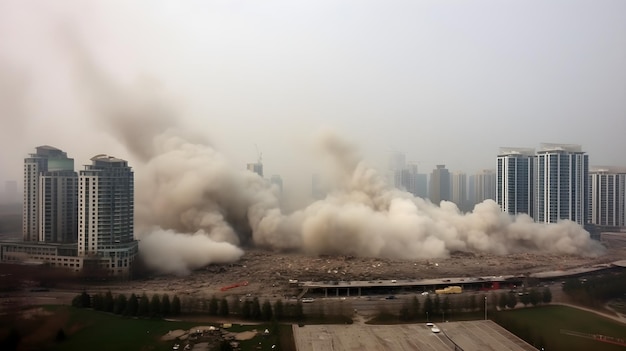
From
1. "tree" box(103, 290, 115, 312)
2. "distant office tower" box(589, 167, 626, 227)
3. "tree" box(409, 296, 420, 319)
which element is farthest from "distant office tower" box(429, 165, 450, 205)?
"tree" box(103, 290, 115, 312)

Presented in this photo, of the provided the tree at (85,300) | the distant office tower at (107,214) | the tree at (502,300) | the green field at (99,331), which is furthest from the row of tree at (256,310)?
the tree at (502,300)

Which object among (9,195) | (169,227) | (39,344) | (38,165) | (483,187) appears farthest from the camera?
(483,187)

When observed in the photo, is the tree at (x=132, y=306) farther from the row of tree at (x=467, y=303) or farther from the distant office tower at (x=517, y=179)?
the distant office tower at (x=517, y=179)

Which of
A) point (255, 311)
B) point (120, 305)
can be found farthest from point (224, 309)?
point (120, 305)

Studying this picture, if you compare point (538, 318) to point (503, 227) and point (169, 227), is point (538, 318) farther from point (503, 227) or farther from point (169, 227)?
point (169, 227)

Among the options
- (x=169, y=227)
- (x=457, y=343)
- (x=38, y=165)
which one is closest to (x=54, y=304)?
(x=457, y=343)

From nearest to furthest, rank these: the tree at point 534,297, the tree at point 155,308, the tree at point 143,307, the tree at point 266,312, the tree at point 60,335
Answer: the tree at point 60,335 → the tree at point 143,307 → the tree at point 155,308 → the tree at point 266,312 → the tree at point 534,297
